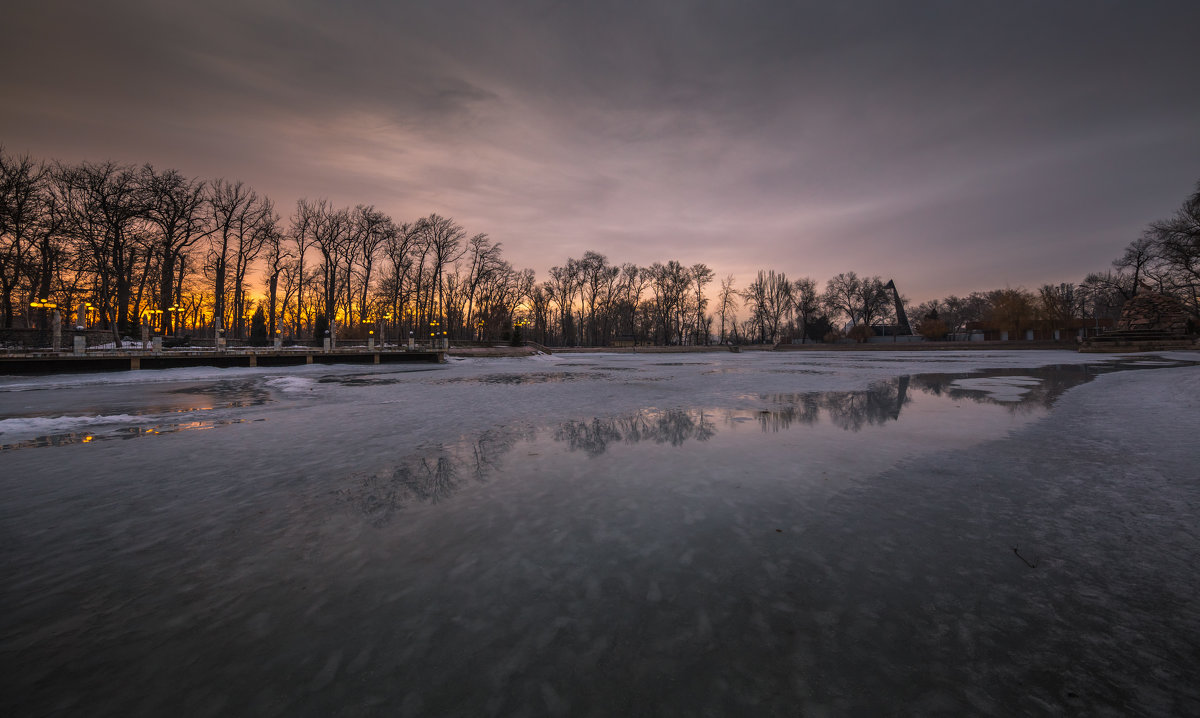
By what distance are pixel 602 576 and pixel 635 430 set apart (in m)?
5.73

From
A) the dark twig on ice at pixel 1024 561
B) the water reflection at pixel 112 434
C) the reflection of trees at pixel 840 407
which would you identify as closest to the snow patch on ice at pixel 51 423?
the water reflection at pixel 112 434

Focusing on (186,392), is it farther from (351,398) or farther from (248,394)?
(351,398)

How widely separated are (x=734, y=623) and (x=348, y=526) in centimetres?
364

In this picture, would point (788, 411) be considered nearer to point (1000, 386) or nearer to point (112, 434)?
point (1000, 386)

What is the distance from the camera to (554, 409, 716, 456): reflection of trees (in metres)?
8.13

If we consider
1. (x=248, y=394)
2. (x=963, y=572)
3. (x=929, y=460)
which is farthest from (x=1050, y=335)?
(x=248, y=394)

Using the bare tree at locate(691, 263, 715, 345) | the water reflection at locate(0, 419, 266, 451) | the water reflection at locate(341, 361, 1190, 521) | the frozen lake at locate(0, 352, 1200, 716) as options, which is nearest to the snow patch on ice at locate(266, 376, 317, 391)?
the water reflection at locate(0, 419, 266, 451)

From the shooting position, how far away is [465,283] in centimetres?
6544

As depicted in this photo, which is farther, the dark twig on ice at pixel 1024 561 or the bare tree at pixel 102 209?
the bare tree at pixel 102 209

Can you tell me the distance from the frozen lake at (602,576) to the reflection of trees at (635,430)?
25cm

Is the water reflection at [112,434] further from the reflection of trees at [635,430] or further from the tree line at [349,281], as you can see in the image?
the tree line at [349,281]

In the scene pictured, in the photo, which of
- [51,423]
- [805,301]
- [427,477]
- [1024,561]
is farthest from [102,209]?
[805,301]

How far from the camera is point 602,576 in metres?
3.50

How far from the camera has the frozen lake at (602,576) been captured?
7.57ft
